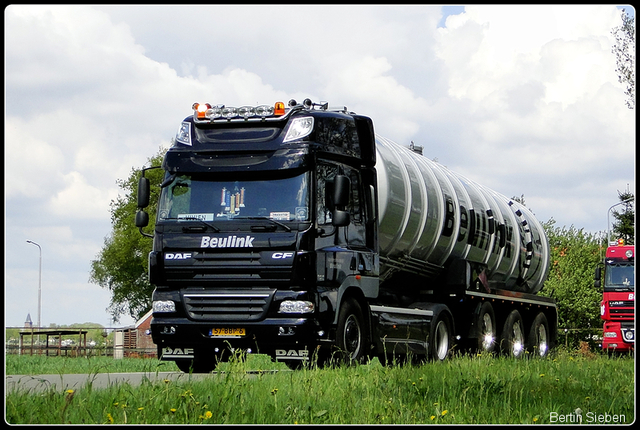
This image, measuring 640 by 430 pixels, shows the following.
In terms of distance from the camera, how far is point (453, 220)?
16484 millimetres

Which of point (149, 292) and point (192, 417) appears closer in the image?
point (192, 417)

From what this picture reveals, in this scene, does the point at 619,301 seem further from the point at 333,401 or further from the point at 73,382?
the point at 333,401

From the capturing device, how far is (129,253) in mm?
52406

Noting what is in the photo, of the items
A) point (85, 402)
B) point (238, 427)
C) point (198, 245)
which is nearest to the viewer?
point (238, 427)

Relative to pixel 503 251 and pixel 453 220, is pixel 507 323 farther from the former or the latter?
pixel 453 220

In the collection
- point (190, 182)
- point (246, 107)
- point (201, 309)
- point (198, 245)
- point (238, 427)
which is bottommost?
point (238, 427)

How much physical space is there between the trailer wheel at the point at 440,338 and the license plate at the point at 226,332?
4642 millimetres

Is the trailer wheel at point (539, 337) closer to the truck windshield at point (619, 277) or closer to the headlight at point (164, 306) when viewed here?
the truck windshield at point (619, 277)

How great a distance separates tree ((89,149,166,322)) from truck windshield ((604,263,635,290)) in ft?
89.4

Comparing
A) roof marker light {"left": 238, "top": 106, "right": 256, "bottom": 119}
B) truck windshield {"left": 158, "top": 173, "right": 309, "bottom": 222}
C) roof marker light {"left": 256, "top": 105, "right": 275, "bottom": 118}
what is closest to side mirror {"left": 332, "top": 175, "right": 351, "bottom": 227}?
truck windshield {"left": 158, "top": 173, "right": 309, "bottom": 222}

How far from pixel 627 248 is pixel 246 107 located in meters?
18.4

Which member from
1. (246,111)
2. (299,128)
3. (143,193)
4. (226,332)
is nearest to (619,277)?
(299,128)

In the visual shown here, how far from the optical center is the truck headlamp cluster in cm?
1227

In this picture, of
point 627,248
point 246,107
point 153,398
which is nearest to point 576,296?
point 627,248
